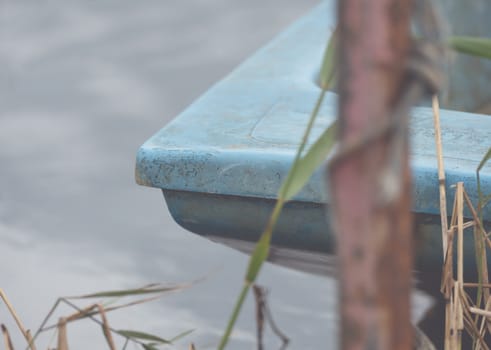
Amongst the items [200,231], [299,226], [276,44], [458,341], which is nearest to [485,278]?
[458,341]

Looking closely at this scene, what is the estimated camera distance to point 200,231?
4.67ft

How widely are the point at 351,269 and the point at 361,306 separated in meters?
0.01

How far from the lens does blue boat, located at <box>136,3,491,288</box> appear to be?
1.26 metres

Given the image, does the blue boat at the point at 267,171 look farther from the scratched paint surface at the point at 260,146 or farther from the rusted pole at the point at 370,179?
the rusted pole at the point at 370,179

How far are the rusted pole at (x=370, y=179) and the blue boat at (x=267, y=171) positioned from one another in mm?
863

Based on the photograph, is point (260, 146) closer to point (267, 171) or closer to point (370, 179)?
point (267, 171)

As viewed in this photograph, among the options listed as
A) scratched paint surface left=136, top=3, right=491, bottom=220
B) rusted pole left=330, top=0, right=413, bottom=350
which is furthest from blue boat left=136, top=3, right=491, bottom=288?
rusted pole left=330, top=0, right=413, bottom=350

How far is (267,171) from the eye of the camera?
1.28 metres

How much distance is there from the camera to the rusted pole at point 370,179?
35cm

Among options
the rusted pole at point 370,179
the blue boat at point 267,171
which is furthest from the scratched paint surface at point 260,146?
the rusted pole at point 370,179

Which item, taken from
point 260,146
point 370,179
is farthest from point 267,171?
point 370,179

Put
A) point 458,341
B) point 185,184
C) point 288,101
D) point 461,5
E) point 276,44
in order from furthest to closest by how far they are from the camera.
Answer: point 461,5, point 276,44, point 288,101, point 185,184, point 458,341

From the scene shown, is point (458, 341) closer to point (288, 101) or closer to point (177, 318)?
point (177, 318)

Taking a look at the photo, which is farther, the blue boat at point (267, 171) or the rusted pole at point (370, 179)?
the blue boat at point (267, 171)
